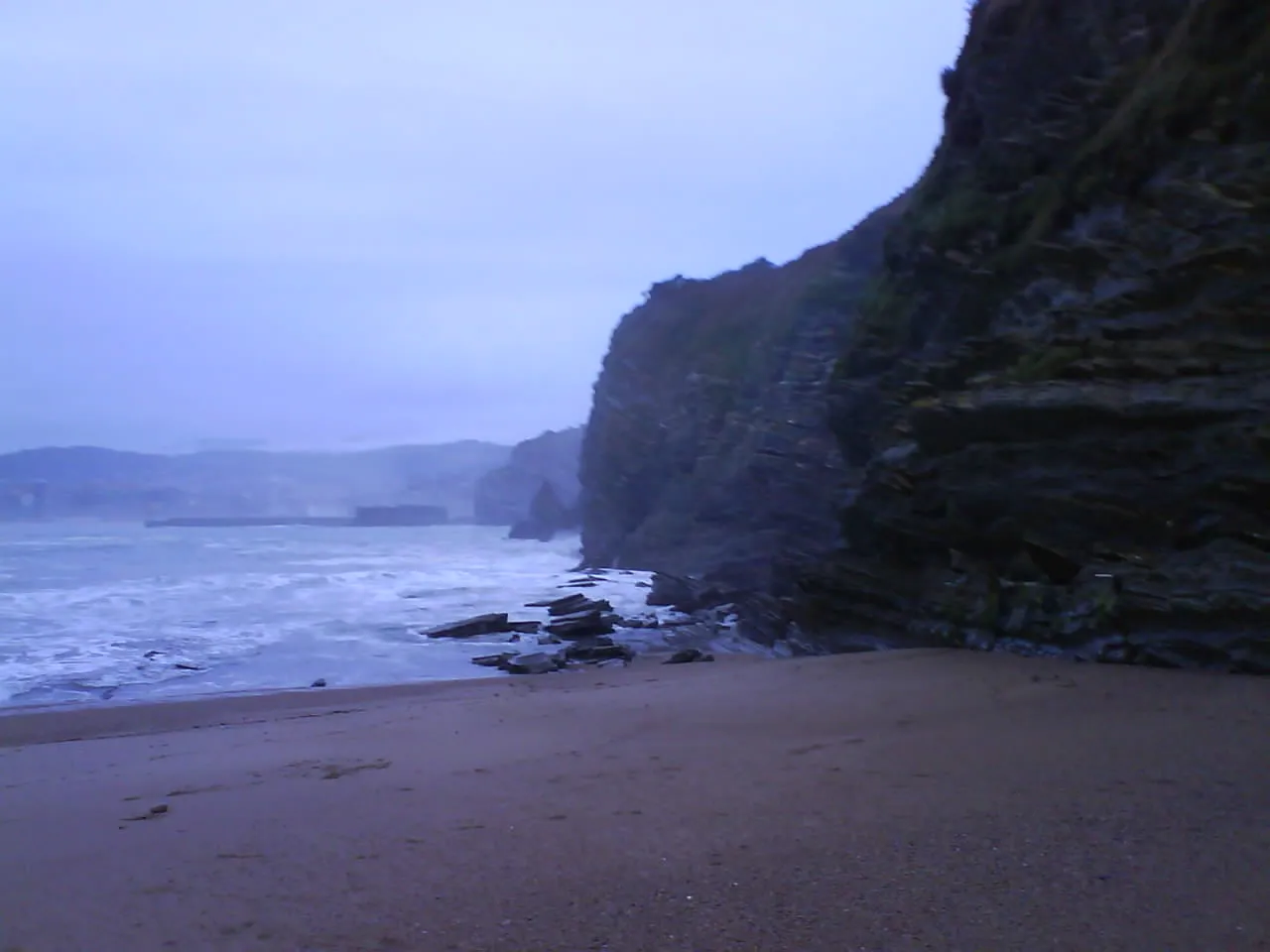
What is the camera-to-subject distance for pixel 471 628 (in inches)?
920

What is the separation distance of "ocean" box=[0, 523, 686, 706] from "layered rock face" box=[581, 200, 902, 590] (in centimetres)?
342

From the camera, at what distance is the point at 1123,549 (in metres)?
10.5

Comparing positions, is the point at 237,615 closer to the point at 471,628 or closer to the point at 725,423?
the point at 471,628

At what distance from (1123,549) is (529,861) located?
839cm

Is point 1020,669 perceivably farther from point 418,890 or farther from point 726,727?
point 418,890

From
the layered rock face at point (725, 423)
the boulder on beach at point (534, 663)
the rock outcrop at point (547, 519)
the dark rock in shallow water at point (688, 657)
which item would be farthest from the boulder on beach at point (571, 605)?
the rock outcrop at point (547, 519)

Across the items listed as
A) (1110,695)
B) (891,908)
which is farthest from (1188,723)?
(891,908)

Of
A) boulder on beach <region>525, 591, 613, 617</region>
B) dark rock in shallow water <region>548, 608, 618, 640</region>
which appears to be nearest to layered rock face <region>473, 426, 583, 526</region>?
boulder on beach <region>525, 591, 613, 617</region>

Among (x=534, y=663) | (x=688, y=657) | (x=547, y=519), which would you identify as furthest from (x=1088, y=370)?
(x=547, y=519)

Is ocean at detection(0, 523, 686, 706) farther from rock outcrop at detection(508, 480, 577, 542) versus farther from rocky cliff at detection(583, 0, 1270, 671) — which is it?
rock outcrop at detection(508, 480, 577, 542)

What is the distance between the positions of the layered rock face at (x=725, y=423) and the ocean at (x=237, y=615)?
3.42m

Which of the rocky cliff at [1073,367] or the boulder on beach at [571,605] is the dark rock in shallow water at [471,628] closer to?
the boulder on beach at [571,605]

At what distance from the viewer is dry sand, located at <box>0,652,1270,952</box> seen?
3.49 m

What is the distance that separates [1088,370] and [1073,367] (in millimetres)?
253
